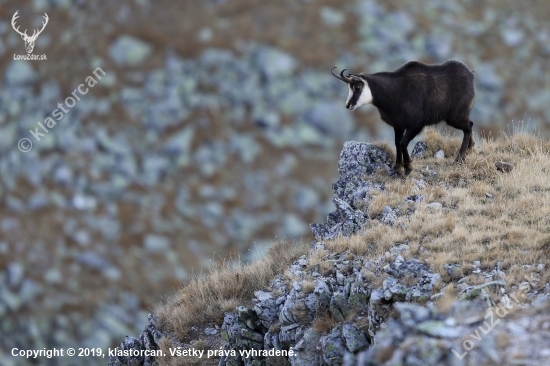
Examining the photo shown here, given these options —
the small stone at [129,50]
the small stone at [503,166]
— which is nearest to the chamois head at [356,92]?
the small stone at [503,166]

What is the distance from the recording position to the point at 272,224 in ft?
68.6

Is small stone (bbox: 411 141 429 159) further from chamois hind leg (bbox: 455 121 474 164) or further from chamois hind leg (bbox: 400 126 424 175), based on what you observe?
chamois hind leg (bbox: 400 126 424 175)

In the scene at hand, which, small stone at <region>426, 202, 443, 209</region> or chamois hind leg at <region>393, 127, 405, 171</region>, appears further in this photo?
chamois hind leg at <region>393, 127, 405, 171</region>

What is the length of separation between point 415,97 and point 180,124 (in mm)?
13289

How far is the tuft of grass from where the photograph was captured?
36.7 feet

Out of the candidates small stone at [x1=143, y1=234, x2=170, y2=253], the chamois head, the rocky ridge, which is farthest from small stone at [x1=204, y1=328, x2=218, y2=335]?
small stone at [x1=143, y1=234, x2=170, y2=253]

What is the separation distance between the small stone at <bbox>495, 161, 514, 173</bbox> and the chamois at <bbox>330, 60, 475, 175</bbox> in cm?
73

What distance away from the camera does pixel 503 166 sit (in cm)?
1188

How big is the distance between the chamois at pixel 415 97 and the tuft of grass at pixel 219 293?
2.74 meters

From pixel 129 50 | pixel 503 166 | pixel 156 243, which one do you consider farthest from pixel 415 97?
pixel 129 50

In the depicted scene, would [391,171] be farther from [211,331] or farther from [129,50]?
[129,50]

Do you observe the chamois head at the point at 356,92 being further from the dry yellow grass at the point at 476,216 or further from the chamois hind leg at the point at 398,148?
the dry yellow grass at the point at 476,216

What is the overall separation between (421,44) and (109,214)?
13168 mm

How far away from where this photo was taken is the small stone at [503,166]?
11812 mm
